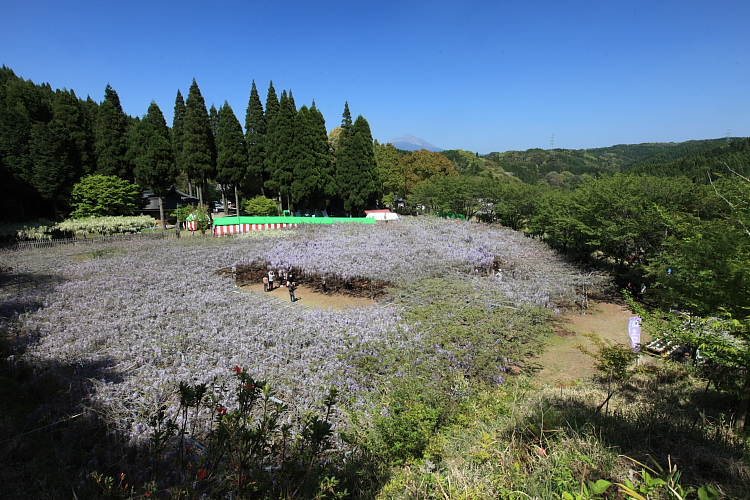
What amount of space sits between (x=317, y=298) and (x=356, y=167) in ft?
76.5

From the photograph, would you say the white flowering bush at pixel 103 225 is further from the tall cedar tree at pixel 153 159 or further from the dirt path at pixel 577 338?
the dirt path at pixel 577 338

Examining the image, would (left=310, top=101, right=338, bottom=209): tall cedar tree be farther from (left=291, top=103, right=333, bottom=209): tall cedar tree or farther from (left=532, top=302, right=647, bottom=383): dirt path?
(left=532, top=302, right=647, bottom=383): dirt path

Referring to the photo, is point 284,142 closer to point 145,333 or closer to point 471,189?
point 471,189

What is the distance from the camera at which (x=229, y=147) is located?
107 feet

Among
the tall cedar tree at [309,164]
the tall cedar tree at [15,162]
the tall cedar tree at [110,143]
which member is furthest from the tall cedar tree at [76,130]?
the tall cedar tree at [309,164]

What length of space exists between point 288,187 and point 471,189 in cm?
1728

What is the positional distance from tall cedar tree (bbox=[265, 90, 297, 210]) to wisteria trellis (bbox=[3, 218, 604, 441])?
13313 mm

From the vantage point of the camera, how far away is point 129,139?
32.0 meters

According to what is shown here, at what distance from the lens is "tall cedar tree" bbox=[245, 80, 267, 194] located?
3438 cm

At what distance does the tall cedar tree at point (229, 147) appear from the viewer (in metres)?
32.5

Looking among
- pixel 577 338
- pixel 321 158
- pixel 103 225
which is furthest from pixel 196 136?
pixel 577 338

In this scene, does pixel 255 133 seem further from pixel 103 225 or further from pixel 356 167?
pixel 103 225

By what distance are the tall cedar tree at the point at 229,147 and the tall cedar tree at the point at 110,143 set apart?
26.0 ft

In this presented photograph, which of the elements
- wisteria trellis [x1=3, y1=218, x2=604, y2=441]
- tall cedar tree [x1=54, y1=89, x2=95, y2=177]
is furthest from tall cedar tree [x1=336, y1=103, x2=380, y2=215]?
tall cedar tree [x1=54, y1=89, x2=95, y2=177]
